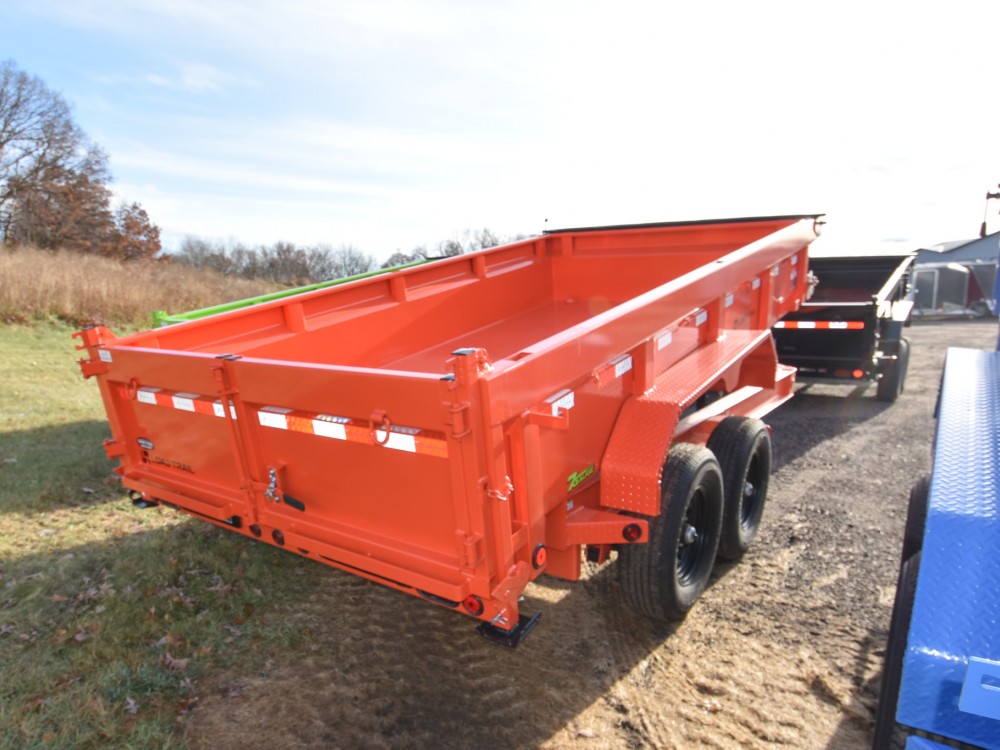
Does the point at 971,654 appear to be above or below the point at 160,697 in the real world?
above

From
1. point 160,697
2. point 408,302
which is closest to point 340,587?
point 160,697

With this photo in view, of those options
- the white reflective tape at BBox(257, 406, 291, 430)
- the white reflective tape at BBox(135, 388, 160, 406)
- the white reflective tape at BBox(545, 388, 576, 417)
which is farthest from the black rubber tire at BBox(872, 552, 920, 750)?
the white reflective tape at BBox(135, 388, 160, 406)

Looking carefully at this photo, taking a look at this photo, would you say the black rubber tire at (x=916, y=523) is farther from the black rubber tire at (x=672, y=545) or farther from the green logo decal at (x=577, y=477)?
the green logo decal at (x=577, y=477)

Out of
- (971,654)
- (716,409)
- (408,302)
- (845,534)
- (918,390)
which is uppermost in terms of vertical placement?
(408,302)

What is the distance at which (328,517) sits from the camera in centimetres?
258

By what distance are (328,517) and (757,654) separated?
6.96 ft

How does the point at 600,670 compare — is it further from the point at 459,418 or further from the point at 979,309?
the point at 979,309

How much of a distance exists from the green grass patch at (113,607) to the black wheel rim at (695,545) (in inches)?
79.3

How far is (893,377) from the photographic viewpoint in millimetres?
7168

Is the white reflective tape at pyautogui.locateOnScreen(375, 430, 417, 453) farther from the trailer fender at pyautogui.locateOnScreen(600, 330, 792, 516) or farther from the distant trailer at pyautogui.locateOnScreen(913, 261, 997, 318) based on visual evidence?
the distant trailer at pyautogui.locateOnScreen(913, 261, 997, 318)

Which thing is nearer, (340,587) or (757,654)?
(757,654)

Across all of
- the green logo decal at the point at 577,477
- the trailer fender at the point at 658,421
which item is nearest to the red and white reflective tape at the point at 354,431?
the green logo decal at the point at 577,477

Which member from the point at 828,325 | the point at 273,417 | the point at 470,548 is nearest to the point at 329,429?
the point at 273,417

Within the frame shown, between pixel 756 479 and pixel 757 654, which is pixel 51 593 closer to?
pixel 757 654
